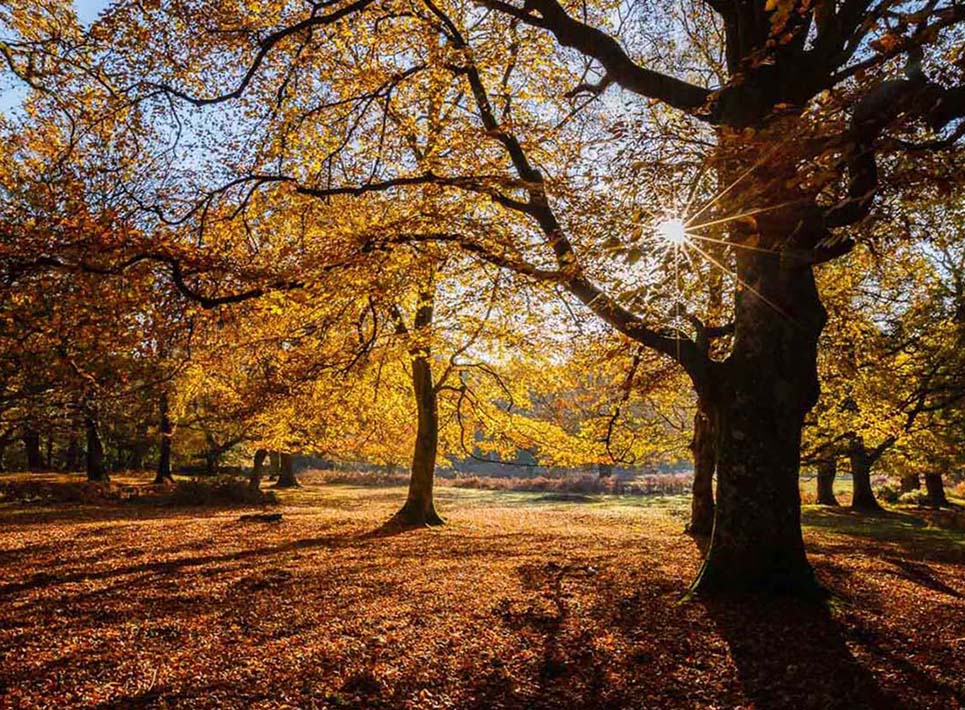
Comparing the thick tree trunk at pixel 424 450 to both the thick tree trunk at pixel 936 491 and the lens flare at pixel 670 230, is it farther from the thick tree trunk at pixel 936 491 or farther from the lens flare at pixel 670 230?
the thick tree trunk at pixel 936 491

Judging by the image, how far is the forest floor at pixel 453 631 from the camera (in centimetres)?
445

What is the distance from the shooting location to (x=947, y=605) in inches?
267

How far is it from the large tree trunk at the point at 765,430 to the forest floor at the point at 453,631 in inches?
17.3

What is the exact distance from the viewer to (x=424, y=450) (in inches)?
651

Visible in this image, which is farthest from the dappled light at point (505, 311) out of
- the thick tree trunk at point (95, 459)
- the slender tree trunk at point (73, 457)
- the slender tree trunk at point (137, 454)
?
the slender tree trunk at point (73, 457)

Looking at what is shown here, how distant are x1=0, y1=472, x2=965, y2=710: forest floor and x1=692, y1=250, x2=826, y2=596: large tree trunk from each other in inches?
17.3

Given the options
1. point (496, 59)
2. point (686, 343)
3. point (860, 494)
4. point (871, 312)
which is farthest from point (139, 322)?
point (860, 494)

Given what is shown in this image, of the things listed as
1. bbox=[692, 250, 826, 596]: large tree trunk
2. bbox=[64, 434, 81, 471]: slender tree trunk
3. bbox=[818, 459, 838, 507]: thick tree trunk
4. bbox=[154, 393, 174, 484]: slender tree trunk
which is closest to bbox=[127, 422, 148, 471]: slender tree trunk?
bbox=[64, 434, 81, 471]: slender tree trunk

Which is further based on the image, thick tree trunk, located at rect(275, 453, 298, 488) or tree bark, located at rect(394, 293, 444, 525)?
thick tree trunk, located at rect(275, 453, 298, 488)

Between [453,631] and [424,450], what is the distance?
10.7m

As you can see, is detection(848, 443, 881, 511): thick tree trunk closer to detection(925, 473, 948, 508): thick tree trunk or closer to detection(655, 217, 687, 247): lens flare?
detection(925, 473, 948, 508): thick tree trunk

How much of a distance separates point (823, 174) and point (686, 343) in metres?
3.91

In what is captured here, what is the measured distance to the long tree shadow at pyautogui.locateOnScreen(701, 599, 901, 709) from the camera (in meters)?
4.30

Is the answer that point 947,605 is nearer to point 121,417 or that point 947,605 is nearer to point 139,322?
point 139,322
